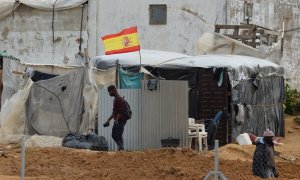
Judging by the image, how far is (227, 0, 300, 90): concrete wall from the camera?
29.9 m

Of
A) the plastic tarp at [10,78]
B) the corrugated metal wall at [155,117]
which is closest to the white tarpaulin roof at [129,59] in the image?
the plastic tarp at [10,78]

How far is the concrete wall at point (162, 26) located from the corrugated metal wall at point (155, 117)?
9219 mm

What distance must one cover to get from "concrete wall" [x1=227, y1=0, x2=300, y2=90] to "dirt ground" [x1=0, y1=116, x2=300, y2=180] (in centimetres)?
1345

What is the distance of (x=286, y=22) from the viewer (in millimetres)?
31531

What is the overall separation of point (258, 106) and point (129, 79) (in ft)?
15.3

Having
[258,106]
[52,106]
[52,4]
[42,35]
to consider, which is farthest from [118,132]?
[42,35]

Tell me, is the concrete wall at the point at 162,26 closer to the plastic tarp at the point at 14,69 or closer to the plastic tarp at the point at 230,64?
the plastic tarp at the point at 230,64

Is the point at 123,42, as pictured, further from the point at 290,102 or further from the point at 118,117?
the point at 290,102

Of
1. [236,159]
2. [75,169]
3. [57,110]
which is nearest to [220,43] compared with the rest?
[57,110]

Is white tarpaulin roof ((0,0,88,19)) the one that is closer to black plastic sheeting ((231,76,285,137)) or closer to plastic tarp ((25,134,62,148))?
black plastic sheeting ((231,76,285,137))

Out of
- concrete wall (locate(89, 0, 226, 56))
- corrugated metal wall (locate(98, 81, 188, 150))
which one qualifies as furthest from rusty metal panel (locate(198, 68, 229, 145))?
concrete wall (locate(89, 0, 226, 56))

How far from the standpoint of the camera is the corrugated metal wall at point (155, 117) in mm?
Result: 17938

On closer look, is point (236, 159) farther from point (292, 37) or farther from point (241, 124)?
point (292, 37)

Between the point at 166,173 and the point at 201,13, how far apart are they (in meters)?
15.4
